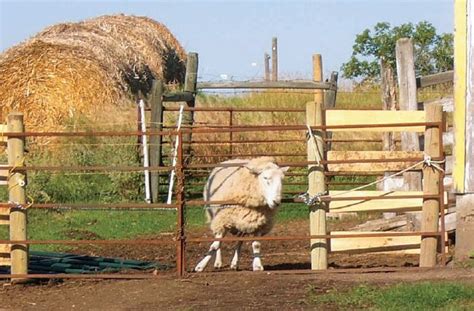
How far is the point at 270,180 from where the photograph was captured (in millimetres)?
11023

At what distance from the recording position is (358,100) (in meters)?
24.8

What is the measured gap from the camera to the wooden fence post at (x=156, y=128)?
18388mm

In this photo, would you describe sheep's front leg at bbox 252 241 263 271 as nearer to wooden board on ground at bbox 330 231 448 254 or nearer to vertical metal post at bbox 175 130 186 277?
wooden board on ground at bbox 330 231 448 254

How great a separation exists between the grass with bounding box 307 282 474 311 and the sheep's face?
2.03m

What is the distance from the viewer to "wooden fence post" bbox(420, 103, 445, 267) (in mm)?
10367

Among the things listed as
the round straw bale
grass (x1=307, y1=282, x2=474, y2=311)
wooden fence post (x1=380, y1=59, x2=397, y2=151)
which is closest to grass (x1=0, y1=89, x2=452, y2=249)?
the round straw bale

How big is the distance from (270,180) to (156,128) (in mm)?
7955

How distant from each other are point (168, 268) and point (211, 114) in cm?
1136

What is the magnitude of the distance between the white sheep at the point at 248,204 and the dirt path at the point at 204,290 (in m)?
0.87

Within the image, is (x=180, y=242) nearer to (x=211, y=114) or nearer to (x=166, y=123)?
(x=166, y=123)

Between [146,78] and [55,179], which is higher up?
[146,78]

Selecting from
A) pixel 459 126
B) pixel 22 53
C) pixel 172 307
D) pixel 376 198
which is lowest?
pixel 172 307

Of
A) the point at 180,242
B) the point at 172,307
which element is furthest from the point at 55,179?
the point at 172,307

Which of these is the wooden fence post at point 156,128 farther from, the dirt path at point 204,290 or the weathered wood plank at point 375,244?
the dirt path at point 204,290
